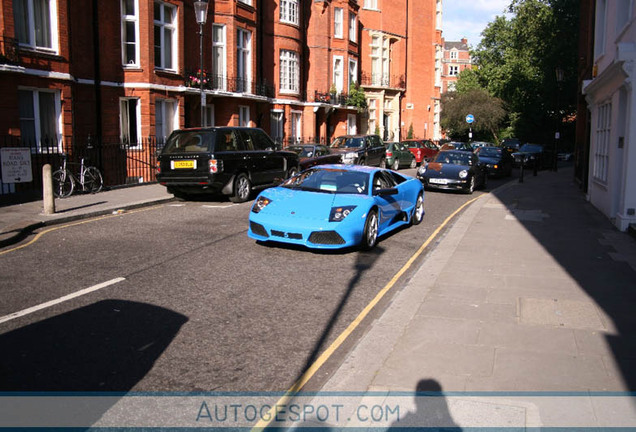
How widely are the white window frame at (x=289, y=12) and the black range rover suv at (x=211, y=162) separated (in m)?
19.4

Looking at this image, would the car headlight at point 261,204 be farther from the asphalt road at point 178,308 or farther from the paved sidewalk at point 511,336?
the paved sidewalk at point 511,336

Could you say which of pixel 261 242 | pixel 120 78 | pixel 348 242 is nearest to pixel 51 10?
pixel 120 78

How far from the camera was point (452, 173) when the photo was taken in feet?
62.8

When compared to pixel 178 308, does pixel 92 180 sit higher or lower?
higher

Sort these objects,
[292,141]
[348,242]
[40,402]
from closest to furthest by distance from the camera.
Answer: [40,402], [348,242], [292,141]

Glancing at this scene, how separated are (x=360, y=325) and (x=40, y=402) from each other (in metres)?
3.04

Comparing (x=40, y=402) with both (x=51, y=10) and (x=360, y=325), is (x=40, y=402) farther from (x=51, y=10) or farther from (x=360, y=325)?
(x=51, y=10)

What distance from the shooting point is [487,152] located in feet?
95.0

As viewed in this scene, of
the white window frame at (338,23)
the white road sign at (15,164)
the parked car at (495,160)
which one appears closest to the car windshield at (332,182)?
the white road sign at (15,164)

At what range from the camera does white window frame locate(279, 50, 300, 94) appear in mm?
33438

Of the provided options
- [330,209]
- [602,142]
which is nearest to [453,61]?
[602,142]

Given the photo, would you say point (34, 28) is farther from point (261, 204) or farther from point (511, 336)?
point (511, 336)

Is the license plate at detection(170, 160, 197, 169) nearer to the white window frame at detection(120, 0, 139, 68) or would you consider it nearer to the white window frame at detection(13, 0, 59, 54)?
the white window frame at detection(13, 0, 59, 54)

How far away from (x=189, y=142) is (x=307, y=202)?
21.0 feet
